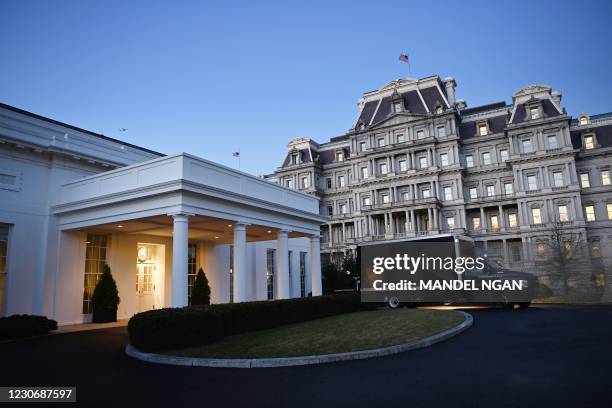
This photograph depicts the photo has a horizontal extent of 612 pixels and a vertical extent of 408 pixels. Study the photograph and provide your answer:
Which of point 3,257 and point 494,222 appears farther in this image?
point 494,222

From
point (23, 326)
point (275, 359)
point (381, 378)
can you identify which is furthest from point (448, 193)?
point (381, 378)

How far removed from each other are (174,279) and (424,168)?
4846 centimetres

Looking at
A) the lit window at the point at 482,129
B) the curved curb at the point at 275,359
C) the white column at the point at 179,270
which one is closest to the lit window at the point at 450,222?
the lit window at the point at 482,129

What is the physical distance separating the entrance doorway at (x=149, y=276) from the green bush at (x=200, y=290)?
1690mm

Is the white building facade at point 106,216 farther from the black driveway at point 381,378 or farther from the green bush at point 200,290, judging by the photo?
the black driveway at point 381,378

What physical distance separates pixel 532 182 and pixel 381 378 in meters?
52.7

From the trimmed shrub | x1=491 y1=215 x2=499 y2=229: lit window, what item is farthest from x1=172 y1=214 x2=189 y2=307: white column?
x1=491 y1=215 x2=499 y2=229: lit window

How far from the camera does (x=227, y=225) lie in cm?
1864

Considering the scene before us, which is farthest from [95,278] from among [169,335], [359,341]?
[359,341]

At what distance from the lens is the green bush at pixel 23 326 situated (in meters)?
13.4

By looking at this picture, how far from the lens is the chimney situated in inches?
2355

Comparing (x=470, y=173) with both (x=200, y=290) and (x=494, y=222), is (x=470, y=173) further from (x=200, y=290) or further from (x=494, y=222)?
(x=200, y=290)

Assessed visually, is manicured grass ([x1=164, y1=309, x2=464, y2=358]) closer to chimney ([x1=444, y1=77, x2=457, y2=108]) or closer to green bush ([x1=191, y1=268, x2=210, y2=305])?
green bush ([x1=191, y1=268, x2=210, y2=305])

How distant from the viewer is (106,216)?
53.5ft
